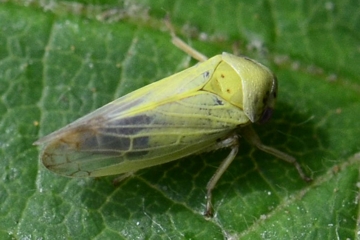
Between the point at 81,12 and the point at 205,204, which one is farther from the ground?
the point at 81,12

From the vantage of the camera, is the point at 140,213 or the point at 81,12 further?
the point at 81,12

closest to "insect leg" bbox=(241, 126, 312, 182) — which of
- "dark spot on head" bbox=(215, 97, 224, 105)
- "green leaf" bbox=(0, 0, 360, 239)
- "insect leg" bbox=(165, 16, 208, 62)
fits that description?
"green leaf" bbox=(0, 0, 360, 239)

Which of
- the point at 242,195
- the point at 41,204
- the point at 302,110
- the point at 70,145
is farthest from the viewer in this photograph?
the point at 302,110

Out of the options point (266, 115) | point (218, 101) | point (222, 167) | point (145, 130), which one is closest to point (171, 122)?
point (145, 130)

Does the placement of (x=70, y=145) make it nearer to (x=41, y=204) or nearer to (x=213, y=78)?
(x=41, y=204)

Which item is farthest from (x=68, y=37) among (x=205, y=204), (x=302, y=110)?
(x=302, y=110)

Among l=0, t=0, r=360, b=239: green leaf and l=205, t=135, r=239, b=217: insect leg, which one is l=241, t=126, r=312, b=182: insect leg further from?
l=205, t=135, r=239, b=217: insect leg

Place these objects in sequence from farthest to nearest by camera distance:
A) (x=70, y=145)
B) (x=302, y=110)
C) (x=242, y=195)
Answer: (x=302, y=110) < (x=242, y=195) < (x=70, y=145)

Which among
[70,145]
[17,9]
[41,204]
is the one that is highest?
[17,9]
